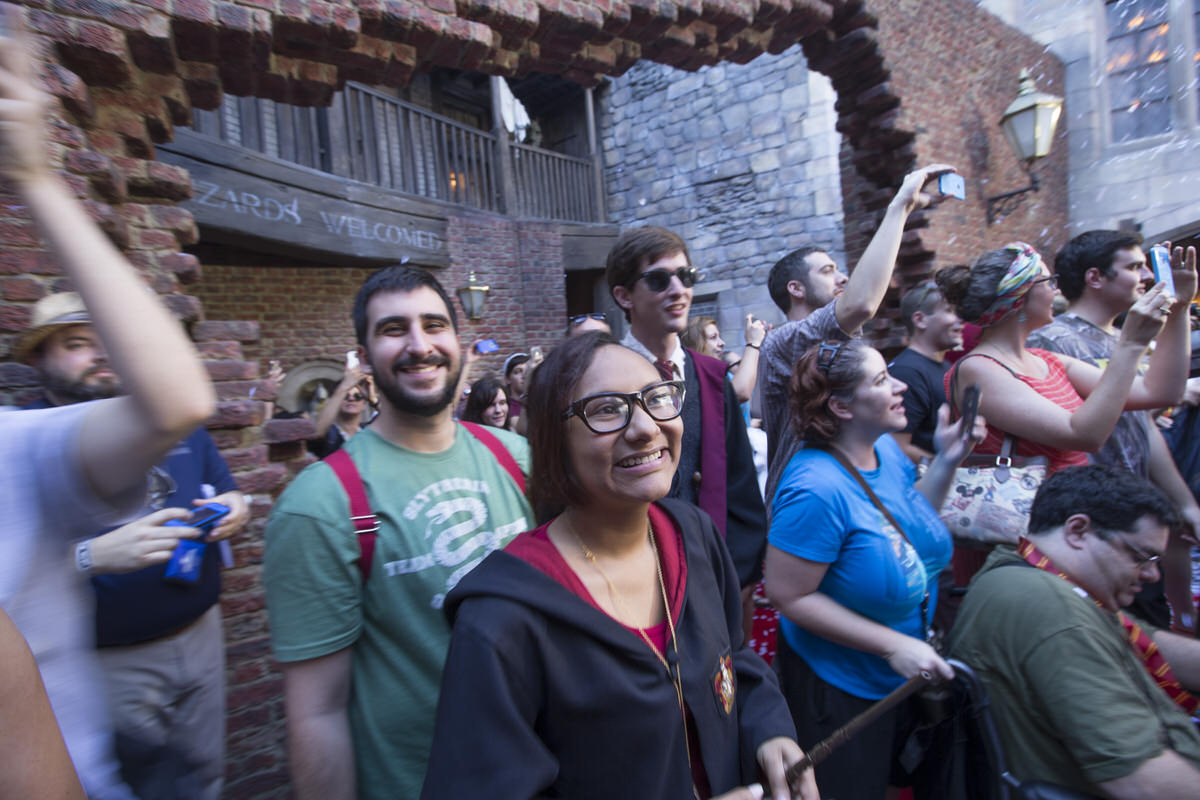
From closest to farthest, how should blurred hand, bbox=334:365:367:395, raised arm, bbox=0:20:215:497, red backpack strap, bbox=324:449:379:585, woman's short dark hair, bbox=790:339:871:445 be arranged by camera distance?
raised arm, bbox=0:20:215:497 → red backpack strap, bbox=324:449:379:585 → woman's short dark hair, bbox=790:339:871:445 → blurred hand, bbox=334:365:367:395

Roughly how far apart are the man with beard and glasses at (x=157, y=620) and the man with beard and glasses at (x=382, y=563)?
0.66 m

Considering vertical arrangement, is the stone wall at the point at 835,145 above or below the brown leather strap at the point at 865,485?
above

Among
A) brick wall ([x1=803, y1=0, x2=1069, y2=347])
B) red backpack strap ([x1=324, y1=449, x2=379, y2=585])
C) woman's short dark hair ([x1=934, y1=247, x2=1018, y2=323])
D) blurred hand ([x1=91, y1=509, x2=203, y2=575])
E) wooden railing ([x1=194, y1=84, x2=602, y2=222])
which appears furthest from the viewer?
wooden railing ([x1=194, y1=84, x2=602, y2=222])

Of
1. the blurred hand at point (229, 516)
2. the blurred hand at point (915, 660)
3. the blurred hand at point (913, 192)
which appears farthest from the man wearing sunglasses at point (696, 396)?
the blurred hand at point (229, 516)

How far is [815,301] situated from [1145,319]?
1.22 metres

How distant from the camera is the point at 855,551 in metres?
2.01

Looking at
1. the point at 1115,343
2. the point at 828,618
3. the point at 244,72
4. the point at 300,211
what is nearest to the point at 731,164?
the point at 300,211

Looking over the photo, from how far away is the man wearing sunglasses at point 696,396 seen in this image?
91.9 inches

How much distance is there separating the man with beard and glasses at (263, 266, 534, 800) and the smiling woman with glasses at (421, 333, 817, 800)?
30 cm

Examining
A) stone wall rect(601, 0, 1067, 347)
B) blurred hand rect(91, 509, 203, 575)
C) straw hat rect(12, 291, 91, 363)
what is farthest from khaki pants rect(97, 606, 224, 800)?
stone wall rect(601, 0, 1067, 347)

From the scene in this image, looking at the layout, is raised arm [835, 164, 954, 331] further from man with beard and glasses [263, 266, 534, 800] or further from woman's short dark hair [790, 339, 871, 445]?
man with beard and glasses [263, 266, 534, 800]

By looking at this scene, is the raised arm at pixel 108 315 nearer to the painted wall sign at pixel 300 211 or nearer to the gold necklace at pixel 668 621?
the gold necklace at pixel 668 621

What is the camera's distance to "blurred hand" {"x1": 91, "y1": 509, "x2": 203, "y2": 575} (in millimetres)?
1738

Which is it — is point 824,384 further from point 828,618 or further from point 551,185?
point 551,185
